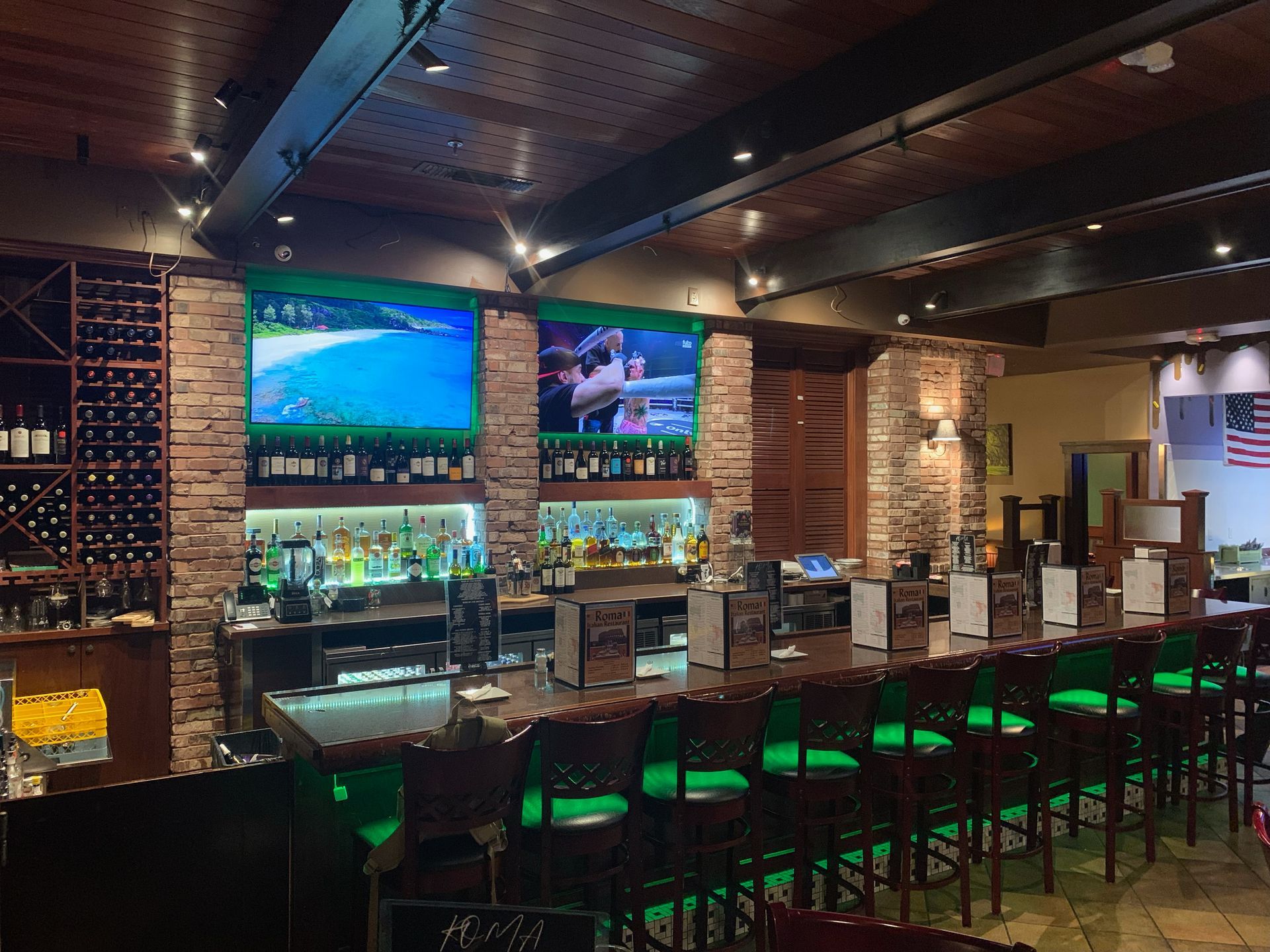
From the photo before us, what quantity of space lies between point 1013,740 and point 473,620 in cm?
229

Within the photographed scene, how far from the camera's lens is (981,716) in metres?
3.94

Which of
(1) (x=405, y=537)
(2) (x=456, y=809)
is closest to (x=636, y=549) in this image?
(1) (x=405, y=537)

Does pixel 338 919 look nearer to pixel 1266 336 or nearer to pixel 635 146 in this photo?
pixel 635 146

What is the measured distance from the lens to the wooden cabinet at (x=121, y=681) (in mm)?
4551

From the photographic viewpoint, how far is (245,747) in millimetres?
3291

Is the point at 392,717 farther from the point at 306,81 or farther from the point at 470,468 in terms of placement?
the point at 470,468

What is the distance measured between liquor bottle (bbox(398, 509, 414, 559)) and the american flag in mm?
9656

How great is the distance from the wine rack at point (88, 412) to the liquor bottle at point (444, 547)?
63.9 inches

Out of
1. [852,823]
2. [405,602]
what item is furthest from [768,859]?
[405,602]

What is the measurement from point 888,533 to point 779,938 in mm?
6589

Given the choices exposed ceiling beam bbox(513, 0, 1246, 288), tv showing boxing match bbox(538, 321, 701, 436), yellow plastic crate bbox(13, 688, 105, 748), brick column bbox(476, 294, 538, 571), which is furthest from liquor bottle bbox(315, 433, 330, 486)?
exposed ceiling beam bbox(513, 0, 1246, 288)

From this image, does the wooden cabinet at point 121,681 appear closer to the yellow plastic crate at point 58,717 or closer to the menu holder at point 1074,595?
the yellow plastic crate at point 58,717

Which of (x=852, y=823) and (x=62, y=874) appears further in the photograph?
(x=852, y=823)

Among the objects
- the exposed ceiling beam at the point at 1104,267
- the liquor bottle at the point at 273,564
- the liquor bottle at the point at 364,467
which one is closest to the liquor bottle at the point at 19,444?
the liquor bottle at the point at 273,564
